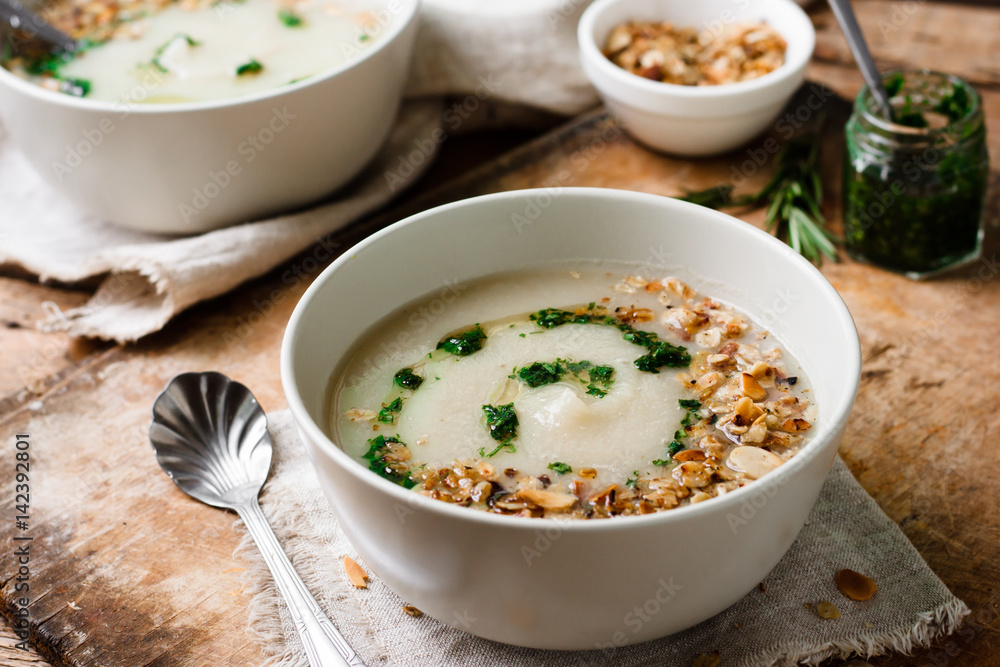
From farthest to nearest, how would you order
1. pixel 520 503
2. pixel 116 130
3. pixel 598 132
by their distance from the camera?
pixel 598 132
pixel 116 130
pixel 520 503

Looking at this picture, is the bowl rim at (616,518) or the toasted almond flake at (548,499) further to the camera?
the toasted almond flake at (548,499)

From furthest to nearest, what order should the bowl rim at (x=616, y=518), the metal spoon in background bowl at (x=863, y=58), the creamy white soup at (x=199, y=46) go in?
1. the creamy white soup at (x=199, y=46)
2. the metal spoon in background bowl at (x=863, y=58)
3. the bowl rim at (x=616, y=518)

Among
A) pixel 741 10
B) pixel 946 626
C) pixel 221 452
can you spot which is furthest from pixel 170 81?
pixel 946 626

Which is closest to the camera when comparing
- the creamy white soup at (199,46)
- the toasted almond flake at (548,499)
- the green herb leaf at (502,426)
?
the toasted almond flake at (548,499)

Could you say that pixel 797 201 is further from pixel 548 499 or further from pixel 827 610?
pixel 548 499

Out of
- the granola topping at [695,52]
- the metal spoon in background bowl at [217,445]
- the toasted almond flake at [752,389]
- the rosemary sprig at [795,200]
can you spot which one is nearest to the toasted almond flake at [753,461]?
the toasted almond flake at [752,389]

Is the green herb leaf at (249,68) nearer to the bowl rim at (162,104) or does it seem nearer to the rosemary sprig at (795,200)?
the bowl rim at (162,104)

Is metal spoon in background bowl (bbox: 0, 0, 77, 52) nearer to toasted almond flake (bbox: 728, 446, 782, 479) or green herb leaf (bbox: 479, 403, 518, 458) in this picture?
green herb leaf (bbox: 479, 403, 518, 458)

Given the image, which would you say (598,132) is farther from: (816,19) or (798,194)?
(816,19)
